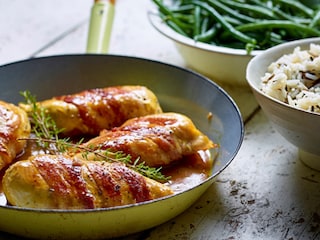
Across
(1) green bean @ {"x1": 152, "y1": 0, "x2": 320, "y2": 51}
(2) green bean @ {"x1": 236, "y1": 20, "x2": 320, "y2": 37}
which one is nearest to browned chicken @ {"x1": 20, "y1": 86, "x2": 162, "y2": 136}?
(1) green bean @ {"x1": 152, "y1": 0, "x2": 320, "y2": 51}

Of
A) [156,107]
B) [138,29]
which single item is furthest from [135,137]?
[138,29]

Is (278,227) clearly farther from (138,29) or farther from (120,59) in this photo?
(138,29)

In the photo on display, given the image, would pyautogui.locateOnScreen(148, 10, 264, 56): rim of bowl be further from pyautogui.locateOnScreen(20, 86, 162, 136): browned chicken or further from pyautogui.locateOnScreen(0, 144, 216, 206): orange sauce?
pyautogui.locateOnScreen(0, 144, 216, 206): orange sauce

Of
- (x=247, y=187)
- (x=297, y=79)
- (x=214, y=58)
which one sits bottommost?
(x=247, y=187)

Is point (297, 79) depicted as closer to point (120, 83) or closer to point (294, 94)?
point (294, 94)

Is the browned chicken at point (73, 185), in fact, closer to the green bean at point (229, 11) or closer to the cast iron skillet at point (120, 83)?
the cast iron skillet at point (120, 83)

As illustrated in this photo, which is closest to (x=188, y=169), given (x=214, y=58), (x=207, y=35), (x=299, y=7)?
(x=214, y=58)

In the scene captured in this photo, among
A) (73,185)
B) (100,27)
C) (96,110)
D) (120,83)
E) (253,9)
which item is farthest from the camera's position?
(253,9)

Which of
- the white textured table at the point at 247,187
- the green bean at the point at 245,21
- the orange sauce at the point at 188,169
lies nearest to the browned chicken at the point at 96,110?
the orange sauce at the point at 188,169
